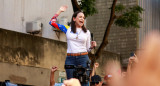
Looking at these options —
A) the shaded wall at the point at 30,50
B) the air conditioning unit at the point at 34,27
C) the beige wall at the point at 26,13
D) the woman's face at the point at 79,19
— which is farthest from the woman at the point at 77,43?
the air conditioning unit at the point at 34,27

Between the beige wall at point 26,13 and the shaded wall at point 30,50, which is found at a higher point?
the beige wall at point 26,13

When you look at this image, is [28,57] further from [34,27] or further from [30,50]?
[34,27]

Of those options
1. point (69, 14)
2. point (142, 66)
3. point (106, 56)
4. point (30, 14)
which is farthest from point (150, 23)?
point (142, 66)

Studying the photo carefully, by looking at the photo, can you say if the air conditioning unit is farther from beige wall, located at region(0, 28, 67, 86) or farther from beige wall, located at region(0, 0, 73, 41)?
beige wall, located at region(0, 28, 67, 86)

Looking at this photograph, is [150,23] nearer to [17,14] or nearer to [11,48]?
[17,14]

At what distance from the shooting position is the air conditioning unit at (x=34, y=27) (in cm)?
2082

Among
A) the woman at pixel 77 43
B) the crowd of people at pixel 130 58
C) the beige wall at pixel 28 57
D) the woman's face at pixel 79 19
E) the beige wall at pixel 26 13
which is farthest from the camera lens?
the beige wall at pixel 26 13

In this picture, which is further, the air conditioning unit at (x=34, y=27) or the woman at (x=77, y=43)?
the air conditioning unit at (x=34, y=27)

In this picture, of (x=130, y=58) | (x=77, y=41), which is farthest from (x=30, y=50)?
(x=130, y=58)

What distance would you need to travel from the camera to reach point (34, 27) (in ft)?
68.6

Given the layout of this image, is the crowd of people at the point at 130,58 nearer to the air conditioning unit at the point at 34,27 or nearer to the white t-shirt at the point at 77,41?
the white t-shirt at the point at 77,41

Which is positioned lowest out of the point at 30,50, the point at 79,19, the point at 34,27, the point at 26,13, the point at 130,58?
the point at 130,58

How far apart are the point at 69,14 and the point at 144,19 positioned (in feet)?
17.2

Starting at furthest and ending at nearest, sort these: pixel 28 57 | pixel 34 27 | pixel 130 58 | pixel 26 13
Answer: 1. pixel 26 13
2. pixel 34 27
3. pixel 28 57
4. pixel 130 58
